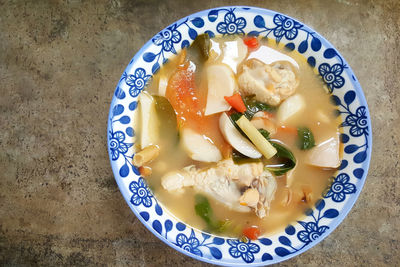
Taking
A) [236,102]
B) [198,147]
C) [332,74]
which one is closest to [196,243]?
[198,147]

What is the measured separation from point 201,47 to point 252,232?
4.19 feet

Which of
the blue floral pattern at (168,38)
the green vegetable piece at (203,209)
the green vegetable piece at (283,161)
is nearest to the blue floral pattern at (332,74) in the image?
the green vegetable piece at (283,161)

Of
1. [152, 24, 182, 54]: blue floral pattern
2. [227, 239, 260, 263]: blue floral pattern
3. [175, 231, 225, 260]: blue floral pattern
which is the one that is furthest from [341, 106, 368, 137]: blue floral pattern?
[152, 24, 182, 54]: blue floral pattern

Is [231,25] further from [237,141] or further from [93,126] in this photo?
[93,126]

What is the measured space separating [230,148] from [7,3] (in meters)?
2.11

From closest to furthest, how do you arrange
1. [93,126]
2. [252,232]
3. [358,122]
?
[358,122]
[252,232]
[93,126]

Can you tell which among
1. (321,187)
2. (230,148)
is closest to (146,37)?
(230,148)

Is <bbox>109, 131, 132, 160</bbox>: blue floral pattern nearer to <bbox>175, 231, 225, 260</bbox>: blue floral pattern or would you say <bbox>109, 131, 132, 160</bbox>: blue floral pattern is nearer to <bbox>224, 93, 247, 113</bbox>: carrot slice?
<bbox>175, 231, 225, 260</bbox>: blue floral pattern

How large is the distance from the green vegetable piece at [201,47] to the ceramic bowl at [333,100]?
0.03m

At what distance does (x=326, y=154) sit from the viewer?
226 cm

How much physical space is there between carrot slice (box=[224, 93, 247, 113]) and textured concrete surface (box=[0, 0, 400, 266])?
0.86m

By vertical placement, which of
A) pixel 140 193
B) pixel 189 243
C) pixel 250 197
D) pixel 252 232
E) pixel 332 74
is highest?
pixel 332 74

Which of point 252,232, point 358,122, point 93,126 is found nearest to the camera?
point 358,122

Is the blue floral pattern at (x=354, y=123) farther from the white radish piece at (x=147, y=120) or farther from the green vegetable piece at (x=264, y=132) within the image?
the white radish piece at (x=147, y=120)
